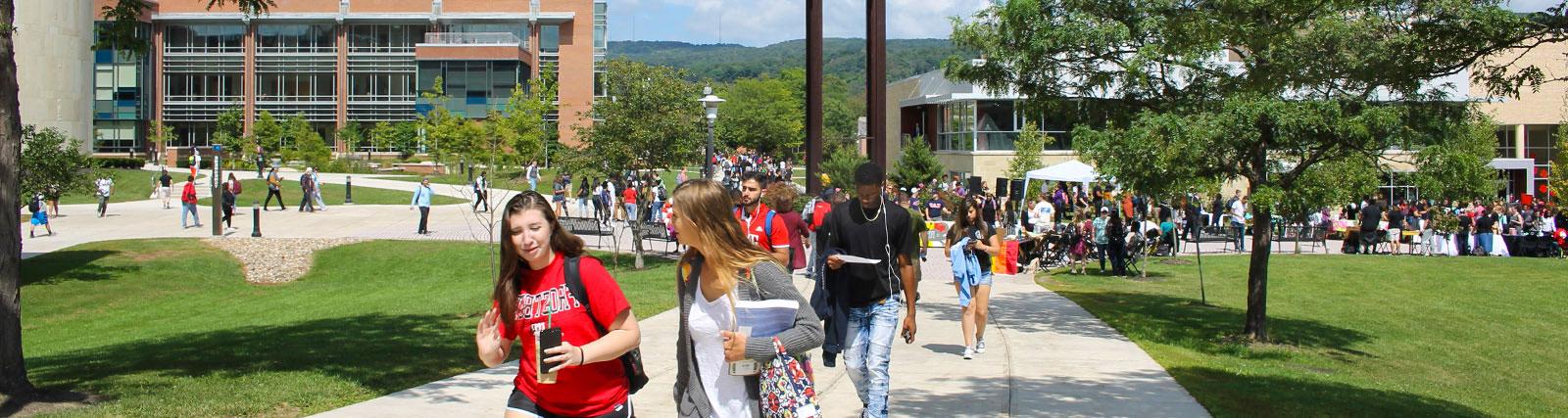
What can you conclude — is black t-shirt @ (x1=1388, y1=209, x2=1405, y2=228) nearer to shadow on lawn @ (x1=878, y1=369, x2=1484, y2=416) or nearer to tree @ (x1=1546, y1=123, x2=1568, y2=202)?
tree @ (x1=1546, y1=123, x2=1568, y2=202)

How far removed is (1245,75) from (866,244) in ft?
22.6

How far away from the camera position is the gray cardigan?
3873mm

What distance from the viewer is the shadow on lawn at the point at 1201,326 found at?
41.1 feet

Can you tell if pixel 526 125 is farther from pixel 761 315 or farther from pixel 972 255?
pixel 761 315

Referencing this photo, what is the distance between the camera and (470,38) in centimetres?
7406

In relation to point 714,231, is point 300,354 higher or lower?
lower

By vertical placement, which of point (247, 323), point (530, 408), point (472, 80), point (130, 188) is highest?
point (472, 80)

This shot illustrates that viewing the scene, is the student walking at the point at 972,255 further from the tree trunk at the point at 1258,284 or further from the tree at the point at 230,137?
the tree at the point at 230,137

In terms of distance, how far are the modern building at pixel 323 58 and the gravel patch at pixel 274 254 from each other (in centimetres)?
5020

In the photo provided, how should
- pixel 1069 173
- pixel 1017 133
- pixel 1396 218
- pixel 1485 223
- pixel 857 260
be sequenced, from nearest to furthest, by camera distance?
pixel 857 260
pixel 1069 173
pixel 1485 223
pixel 1396 218
pixel 1017 133

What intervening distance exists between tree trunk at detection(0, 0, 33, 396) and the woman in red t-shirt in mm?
5513

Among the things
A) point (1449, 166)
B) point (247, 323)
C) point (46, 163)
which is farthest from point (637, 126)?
point (1449, 166)

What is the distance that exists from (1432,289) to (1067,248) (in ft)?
19.9

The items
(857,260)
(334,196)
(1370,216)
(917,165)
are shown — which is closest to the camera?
(857,260)
